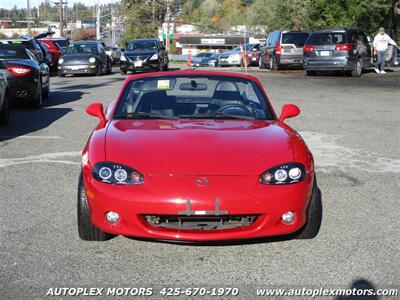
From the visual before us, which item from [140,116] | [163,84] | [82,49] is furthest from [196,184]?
[82,49]

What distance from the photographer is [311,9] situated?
3872 centimetres

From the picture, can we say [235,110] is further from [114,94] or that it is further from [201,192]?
[114,94]

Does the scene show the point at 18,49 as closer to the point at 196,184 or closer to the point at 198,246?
the point at 198,246

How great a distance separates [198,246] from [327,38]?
19814 millimetres

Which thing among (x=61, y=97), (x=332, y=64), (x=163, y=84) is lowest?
(x=61, y=97)

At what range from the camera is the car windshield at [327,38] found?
2353 centimetres

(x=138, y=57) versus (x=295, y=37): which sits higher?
(x=295, y=37)

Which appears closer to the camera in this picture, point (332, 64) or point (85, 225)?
point (85, 225)

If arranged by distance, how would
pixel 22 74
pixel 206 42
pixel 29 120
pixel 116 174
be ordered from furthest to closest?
pixel 206 42 < pixel 22 74 < pixel 29 120 < pixel 116 174

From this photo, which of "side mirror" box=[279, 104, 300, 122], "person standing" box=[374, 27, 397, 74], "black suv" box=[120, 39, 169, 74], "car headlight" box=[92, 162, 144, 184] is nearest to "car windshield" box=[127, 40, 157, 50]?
"black suv" box=[120, 39, 169, 74]

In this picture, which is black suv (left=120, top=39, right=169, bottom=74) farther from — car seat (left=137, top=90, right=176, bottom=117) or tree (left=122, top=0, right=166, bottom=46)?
tree (left=122, top=0, right=166, bottom=46)

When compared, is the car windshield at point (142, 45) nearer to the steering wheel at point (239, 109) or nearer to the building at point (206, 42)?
the steering wheel at point (239, 109)

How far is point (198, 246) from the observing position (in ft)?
16.7

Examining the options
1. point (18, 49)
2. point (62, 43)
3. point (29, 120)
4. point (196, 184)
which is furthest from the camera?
point (62, 43)
